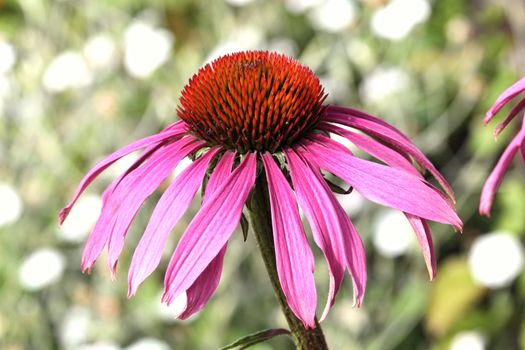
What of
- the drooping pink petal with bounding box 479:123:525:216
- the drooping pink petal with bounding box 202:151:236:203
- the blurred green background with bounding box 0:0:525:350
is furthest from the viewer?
the blurred green background with bounding box 0:0:525:350

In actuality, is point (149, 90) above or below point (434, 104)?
above

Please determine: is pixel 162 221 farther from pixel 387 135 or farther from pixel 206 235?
pixel 387 135

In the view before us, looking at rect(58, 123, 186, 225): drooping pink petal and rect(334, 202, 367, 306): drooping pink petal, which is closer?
rect(334, 202, 367, 306): drooping pink petal

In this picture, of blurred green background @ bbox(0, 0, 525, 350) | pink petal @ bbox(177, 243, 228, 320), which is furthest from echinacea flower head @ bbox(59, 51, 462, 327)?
blurred green background @ bbox(0, 0, 525, 350)

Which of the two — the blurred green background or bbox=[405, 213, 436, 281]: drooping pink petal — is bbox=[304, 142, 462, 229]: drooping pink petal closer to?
bbox=[405, 213, 436, 281]: drooping pink petal

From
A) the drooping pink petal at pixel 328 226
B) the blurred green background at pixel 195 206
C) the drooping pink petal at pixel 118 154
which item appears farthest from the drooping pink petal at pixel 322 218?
the blurred green background at pixel 195 206

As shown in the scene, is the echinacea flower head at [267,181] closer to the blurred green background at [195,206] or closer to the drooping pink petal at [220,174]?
the drooping pink petal at [220,174]

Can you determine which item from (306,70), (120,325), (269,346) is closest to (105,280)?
(120,325)

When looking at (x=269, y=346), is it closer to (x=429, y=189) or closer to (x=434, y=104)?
(x=434, y=104)
